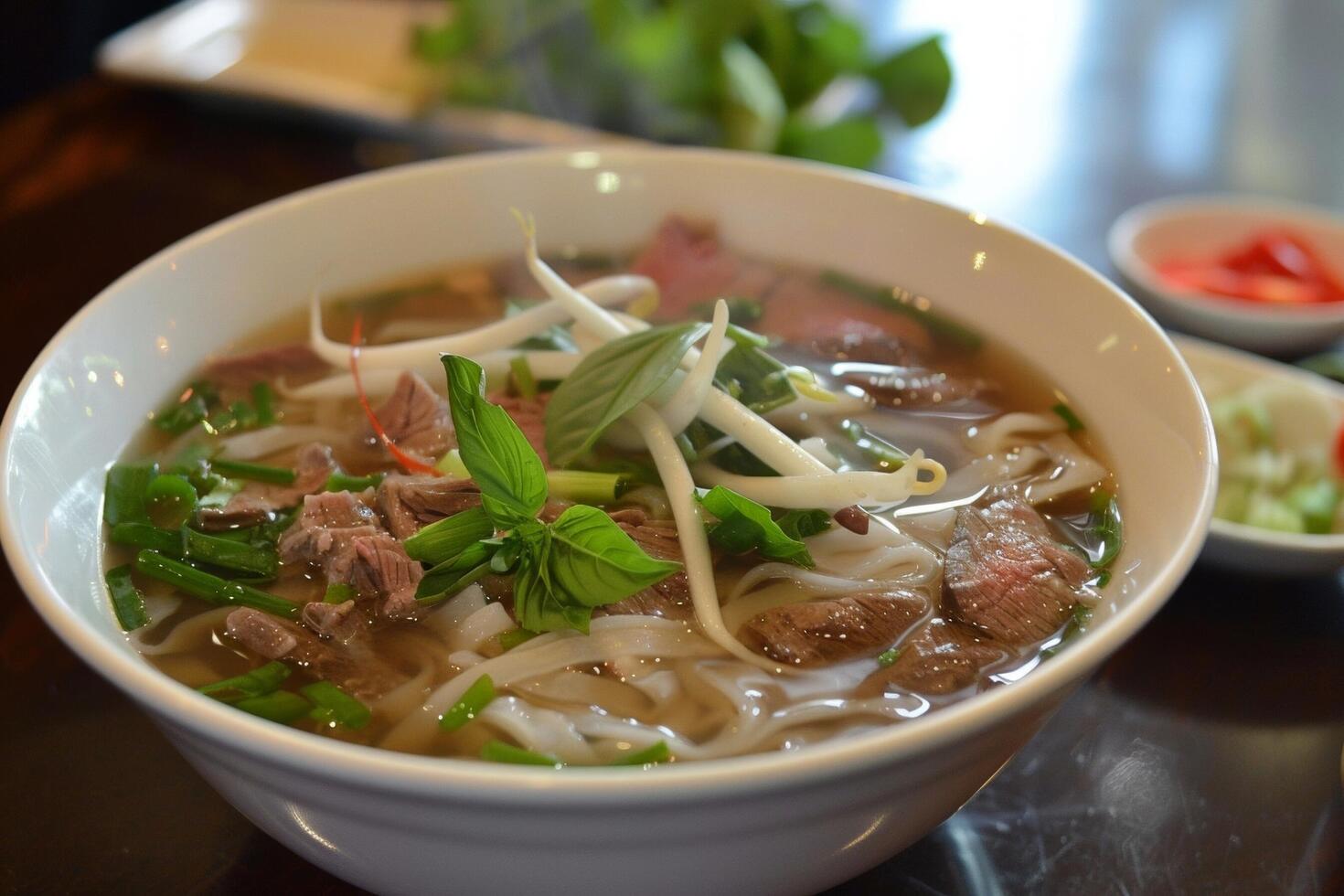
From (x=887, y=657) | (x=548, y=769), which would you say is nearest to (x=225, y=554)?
(x=548, y=769)

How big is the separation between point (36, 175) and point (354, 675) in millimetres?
2888

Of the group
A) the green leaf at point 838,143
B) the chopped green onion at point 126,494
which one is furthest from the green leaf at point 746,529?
the green leaf at point 838,143

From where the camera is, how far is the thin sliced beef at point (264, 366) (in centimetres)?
218

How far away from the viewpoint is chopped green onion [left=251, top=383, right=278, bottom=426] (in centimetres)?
214

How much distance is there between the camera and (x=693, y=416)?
6.02 ft

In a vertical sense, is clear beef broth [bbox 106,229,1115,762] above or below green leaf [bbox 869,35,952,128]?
below

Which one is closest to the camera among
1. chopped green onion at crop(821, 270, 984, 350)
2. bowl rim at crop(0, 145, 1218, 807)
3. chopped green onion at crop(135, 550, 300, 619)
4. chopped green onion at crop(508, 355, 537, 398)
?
bowl rim at crop(0, 145, 1218, 807)

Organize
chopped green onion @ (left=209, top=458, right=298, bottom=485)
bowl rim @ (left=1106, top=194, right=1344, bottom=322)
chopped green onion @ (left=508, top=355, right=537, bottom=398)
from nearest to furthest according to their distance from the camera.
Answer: chopped green onion @ (left=209, top=458, right=298, bottom=485), chopped green onion @ (left=508, top=355, right=537, bottom=398), bowl rim @ (left=1106, top=194, right=1344, bottom=322)

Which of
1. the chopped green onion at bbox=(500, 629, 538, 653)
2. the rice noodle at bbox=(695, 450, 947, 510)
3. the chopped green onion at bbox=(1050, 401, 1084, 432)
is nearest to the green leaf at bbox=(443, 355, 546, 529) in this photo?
the chopped green onion at bbox=(500, 629, 538, 653)

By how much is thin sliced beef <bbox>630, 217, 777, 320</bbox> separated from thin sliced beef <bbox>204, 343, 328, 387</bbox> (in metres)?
0.73

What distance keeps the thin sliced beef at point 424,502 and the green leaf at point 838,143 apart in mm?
2282

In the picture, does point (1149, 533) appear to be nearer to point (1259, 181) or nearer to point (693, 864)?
point (693, 864)

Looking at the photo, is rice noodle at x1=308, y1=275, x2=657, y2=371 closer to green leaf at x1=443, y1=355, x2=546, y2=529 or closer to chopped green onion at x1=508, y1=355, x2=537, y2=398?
chopped green onion at x1=508, y1=355, x2=537, y2=398

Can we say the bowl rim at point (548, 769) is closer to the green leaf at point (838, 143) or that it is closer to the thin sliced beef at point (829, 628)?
the thin sliced beef at point (829, 628)
